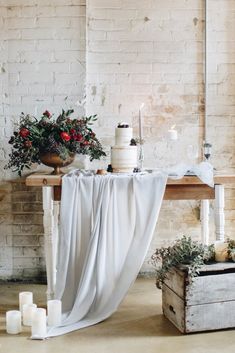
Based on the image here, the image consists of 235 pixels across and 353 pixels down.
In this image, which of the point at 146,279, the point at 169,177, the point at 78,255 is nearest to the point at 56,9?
the point at 169,177

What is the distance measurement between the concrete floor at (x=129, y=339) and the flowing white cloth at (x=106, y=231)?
18cm

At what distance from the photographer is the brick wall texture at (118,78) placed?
14.6 ft

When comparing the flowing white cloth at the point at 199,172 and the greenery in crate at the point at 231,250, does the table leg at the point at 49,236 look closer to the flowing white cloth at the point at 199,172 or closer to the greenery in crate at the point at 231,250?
A: the flowing white cloth at the point at 199,172

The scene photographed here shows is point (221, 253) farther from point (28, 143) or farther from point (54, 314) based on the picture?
point (28, 143)

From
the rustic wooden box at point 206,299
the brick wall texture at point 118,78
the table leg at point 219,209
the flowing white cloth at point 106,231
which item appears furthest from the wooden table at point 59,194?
the brick wall texture at point 118,78

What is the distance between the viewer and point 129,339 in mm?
3258

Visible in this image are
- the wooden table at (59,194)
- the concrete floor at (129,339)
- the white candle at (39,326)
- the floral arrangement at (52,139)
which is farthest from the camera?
the floral arrangement at (52,139)

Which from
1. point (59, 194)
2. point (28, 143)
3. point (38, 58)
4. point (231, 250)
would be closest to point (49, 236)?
point (59, 194)

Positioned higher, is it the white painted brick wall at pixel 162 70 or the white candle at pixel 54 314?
the white painted brick wall at pixel 162 70

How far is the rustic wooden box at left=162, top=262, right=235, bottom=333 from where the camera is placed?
326 cm

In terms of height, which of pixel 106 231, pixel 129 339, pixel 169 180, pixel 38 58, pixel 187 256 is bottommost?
pixel 129 339

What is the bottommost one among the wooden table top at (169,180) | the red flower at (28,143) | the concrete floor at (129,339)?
the concrete floor at (129,339)

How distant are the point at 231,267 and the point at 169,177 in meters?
0.73

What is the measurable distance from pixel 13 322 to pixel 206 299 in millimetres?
1162
